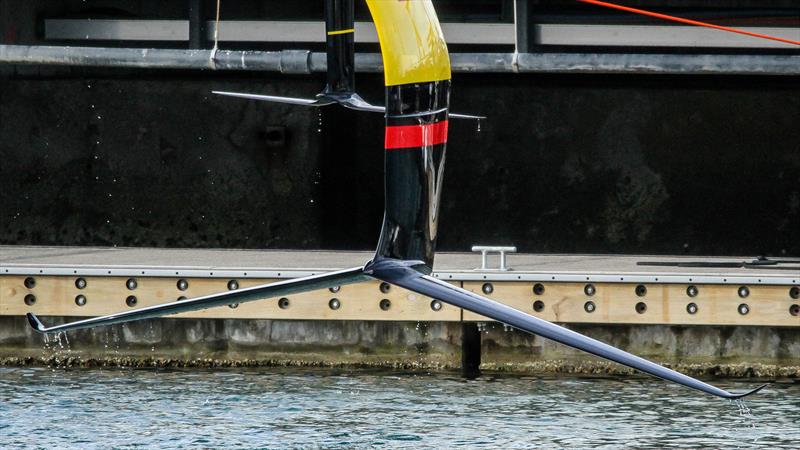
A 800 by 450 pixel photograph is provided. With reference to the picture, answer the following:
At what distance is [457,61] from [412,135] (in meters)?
7.65

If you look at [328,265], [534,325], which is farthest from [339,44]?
[328,265]

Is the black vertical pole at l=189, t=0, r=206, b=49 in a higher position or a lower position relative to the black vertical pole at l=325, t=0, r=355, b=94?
higher

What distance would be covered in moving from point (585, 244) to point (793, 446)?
19.1ft

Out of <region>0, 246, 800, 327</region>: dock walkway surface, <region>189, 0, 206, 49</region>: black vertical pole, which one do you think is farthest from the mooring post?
<region>189, 0, 206, 49</region>: black vertical pole

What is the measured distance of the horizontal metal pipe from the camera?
→ 1580 centimetres

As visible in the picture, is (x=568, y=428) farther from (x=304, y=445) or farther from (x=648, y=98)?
(x=648, y=98)

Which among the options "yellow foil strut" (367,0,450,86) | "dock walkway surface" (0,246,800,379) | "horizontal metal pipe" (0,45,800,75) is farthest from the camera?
"horizontal metal pipe" (0,45,800,75)

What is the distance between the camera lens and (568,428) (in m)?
12.5

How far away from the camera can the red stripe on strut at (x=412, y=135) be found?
8.55 meters

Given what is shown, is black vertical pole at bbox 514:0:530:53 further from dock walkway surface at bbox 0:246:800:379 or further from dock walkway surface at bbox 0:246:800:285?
dock walkway surface at bbox 0:246:800:379

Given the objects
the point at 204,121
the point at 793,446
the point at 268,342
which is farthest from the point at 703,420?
the point at 204,121

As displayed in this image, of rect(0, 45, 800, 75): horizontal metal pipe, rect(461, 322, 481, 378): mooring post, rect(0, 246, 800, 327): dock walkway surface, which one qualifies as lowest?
rect(461, 322, 481, 378): mooring post

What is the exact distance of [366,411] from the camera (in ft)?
43.3

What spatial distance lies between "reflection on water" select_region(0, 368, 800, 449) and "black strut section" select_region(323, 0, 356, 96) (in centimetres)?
320
